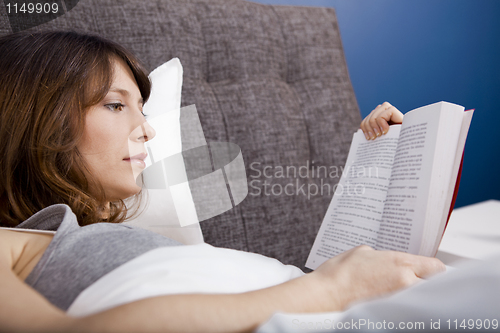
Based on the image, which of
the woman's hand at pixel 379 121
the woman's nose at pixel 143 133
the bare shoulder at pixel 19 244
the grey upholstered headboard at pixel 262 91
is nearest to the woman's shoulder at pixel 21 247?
the bare shoulder at pixel 19 244

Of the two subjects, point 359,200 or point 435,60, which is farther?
point 435,60

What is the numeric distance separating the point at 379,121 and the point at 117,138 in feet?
1.66

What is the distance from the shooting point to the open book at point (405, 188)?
469 mm

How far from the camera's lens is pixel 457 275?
0.26 metres

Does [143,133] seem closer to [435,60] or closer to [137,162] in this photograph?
[137,162]

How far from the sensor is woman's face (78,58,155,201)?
0.61m

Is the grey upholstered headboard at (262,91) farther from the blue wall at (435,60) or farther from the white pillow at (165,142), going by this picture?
the blue wall at (435,60)

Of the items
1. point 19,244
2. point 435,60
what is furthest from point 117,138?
point 435,60

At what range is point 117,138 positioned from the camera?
0.63 meters

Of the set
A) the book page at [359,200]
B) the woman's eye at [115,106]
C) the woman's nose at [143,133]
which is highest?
the woman's eye at [115,106]

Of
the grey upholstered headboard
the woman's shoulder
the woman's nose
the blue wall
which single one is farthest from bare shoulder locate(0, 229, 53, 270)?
the blue wall

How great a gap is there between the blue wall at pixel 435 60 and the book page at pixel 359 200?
91cm

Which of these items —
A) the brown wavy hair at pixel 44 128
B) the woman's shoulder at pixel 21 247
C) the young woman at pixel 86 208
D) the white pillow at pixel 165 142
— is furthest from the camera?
the white pillow at pixel 165 142

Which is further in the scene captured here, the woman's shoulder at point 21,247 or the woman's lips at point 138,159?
the woman's lips at point 138,159
